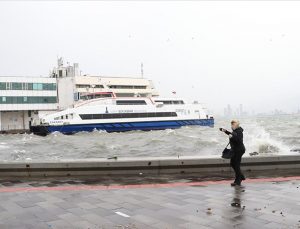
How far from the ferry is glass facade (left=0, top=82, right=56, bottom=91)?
734 inches

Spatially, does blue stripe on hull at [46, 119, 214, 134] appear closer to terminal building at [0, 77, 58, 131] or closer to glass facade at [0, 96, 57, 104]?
terminal building at [0, 77, 58, 131]

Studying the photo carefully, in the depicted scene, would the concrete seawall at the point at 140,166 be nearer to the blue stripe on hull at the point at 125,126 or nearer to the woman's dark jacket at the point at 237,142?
the woman's dark jacket at the point at 237,142

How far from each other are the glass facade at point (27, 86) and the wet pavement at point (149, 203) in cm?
6098

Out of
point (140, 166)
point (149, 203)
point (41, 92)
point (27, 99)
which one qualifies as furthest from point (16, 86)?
point (149, 203)

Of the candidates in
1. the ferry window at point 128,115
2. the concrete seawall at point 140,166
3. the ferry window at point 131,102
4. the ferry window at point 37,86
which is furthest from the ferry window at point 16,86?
the concrete seawall at point 140,166

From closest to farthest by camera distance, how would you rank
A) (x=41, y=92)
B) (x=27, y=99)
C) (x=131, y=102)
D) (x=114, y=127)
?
1. (x=114, y=127)
2. (x=131, y=102)
3. (x=27, y=99)
4. (x=41, y=92)

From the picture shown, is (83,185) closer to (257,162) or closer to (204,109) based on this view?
(257,162)

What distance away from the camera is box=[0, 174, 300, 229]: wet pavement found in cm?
550

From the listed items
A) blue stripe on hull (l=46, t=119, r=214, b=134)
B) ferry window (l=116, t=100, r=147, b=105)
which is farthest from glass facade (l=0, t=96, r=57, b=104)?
ferry window (l=116, t=100, r=147, b=105)

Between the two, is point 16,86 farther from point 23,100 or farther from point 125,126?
point 125,126

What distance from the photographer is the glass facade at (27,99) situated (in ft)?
213

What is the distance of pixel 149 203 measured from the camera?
672cm

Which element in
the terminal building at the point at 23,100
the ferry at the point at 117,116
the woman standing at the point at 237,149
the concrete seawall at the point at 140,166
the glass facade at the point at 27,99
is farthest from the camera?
the terminal building at the point at 23,100

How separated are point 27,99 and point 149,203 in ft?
213
